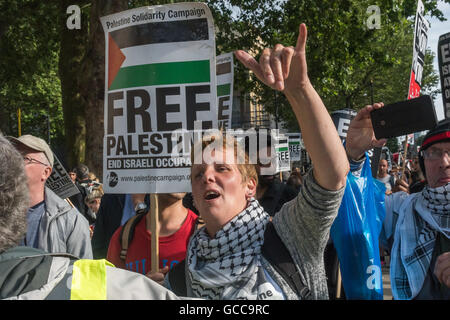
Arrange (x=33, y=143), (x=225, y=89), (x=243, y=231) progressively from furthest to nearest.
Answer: (x=225, y=89) → (x=33, y=143) → (x=243, y=231)

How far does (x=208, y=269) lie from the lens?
6.86 ft

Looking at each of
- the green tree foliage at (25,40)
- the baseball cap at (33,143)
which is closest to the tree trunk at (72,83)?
the green tree foliage at (25,40)

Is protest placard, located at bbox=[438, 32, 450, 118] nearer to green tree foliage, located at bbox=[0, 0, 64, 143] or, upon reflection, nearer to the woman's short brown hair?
the woman's short brown hair

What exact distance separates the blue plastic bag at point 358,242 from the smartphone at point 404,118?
9.1 inches

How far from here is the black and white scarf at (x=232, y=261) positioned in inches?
78.5

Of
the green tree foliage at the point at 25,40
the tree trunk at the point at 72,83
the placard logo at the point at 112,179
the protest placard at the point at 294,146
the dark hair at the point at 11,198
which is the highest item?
the green tree foliage at the point at 25,40

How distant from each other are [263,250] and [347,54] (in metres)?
10.9

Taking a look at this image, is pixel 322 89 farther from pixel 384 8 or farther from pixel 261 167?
pixel 261 167

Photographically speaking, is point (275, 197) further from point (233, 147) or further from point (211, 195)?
point (211, 195)

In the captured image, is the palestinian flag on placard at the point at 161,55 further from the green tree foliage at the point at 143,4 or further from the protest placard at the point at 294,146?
the protest placard at the point at 294,146

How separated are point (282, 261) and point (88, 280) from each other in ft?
3.07

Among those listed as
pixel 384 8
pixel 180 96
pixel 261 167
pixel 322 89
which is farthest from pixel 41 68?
pixel 180 96

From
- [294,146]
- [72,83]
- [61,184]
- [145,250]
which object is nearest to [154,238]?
[145,250]

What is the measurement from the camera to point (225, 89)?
19.2ft
